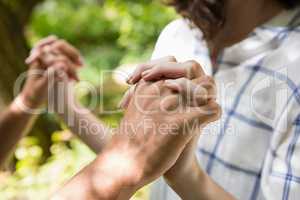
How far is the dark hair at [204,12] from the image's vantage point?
1.17 m

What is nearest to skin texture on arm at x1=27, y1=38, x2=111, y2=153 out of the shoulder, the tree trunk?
the shoulder

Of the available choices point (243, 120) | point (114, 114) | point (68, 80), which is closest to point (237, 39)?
point (243, 120)

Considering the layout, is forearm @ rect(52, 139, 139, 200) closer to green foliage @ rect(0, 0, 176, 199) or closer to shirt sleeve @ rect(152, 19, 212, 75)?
shirt sleeve @ rect(152, 19, 212, 75)

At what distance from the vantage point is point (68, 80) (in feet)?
4.80

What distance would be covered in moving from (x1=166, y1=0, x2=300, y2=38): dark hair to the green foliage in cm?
135

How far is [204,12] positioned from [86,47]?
13.0 feet

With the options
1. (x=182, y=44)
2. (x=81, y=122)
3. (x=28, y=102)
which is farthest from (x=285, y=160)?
(x=28, y=102)

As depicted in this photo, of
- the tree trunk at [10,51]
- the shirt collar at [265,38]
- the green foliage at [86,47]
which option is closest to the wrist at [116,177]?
the shirt collar at [265,38]

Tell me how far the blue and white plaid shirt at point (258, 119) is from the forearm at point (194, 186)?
0.44 ft

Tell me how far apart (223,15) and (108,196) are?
1.84ft

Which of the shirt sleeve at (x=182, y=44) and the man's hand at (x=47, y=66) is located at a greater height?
the shirt sleeve at (x=182, y=44)

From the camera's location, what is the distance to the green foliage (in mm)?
2664

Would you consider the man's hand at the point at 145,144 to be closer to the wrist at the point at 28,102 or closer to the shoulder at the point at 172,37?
the shoulder at the point at 172,37

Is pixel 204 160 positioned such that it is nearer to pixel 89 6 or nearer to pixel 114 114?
pixel 114 114
